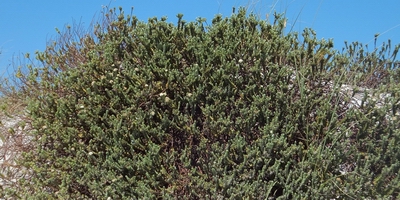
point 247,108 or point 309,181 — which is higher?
point 247,108

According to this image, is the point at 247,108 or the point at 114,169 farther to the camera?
the point at 114,169

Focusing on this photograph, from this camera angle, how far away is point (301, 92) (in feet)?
9.93

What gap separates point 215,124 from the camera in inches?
116

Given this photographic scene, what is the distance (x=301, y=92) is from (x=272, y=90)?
0.21m

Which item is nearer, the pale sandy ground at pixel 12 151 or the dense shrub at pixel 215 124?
the dense shrub at pixel 215 124

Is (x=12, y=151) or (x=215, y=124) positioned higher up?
(x=12, y=151)

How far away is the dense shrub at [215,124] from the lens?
9.50ft

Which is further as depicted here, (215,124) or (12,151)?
(12,151)

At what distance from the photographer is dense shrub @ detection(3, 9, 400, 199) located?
9.50 feet

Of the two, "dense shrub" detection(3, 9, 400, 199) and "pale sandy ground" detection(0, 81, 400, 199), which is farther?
"pale sandy ground" detection(0, 81, 400, 199)

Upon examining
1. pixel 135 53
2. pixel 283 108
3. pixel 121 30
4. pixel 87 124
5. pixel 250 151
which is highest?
pixel 121 30

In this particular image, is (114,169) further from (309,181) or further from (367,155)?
(367,155)

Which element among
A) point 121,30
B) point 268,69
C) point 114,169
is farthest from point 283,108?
point 121,30

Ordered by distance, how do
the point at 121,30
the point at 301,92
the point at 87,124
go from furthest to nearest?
the point at 121,30
the point at 87,124
the point at 301,92
